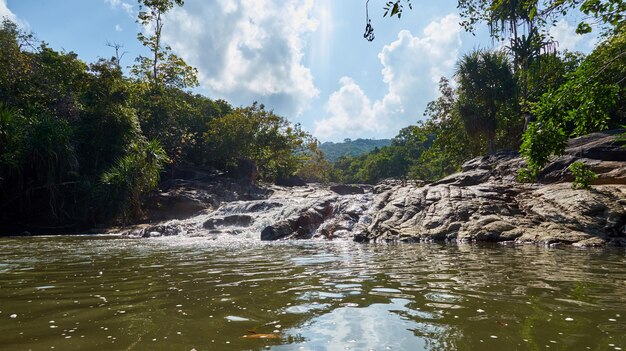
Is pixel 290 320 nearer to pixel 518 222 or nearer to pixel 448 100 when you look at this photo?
pixel 518 222

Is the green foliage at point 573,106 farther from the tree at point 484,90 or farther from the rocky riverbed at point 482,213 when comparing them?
the tree at point 484,90

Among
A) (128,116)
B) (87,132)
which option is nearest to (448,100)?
(128,116)

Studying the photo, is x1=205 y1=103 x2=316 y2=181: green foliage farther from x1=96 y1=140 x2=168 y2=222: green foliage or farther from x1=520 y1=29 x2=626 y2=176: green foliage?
x1=520 y1=29 x2=626 y2=176: green foliage

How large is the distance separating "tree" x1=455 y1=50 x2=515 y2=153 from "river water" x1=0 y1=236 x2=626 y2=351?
53.6ft

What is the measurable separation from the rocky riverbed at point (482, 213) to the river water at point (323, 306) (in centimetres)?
302

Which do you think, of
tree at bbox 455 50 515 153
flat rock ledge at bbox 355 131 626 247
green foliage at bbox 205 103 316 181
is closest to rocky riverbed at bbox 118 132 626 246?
flat rock ledge at bbox 355 131 626 247

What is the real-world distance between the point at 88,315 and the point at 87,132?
763 inches

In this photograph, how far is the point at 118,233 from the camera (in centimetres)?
1678

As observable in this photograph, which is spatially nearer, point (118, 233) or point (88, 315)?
point (88, 315)

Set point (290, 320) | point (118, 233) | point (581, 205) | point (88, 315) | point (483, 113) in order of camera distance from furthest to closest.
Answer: point (483, 113) < point (118, 233) < point (581, 205) < point (88, 315) < point (290, 320)

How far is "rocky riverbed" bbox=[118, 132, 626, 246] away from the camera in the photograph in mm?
9172

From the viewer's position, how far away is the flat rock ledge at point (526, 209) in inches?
352

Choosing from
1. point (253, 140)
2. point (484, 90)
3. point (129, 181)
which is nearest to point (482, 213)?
point (484, 90)

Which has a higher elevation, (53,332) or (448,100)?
(448,100)
